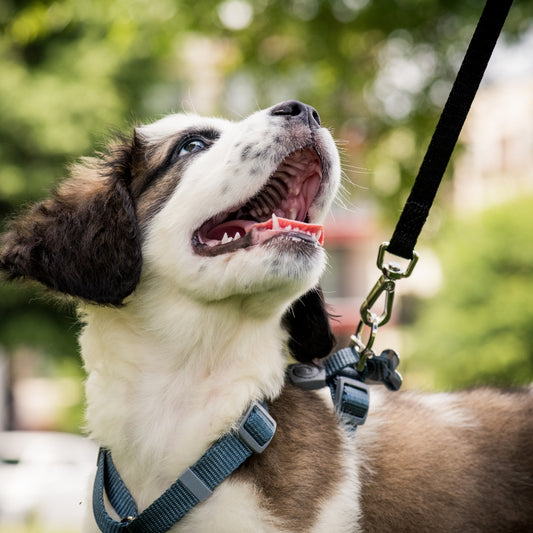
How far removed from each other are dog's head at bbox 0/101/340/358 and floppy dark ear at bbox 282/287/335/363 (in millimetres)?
395

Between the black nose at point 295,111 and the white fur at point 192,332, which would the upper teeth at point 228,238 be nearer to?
the white fur at point 192,332

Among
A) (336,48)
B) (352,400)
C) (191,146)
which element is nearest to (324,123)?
(336,48)

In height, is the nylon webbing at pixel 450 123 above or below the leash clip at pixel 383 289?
above

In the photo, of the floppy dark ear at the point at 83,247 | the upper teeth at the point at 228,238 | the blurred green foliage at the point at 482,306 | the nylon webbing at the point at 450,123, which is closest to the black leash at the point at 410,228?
the nylon webbing at the point at 450,123

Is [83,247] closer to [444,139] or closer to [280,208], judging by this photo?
[280,208]

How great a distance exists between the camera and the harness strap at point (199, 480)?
8.50 feet

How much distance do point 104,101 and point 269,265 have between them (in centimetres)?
1563

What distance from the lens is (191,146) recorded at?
10.5 ft

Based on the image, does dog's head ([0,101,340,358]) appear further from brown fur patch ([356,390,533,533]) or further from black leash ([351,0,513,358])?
brown fur patch ([356,390,533,533])

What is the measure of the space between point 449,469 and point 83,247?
171 cm

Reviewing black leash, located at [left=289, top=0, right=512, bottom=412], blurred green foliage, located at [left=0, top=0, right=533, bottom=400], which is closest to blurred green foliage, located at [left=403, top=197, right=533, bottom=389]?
blurred green foliage, located at [left=0, top=0, right=533, bottom=400]

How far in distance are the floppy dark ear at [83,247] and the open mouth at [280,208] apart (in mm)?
299

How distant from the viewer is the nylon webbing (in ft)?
9.15

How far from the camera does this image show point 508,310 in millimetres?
17859
